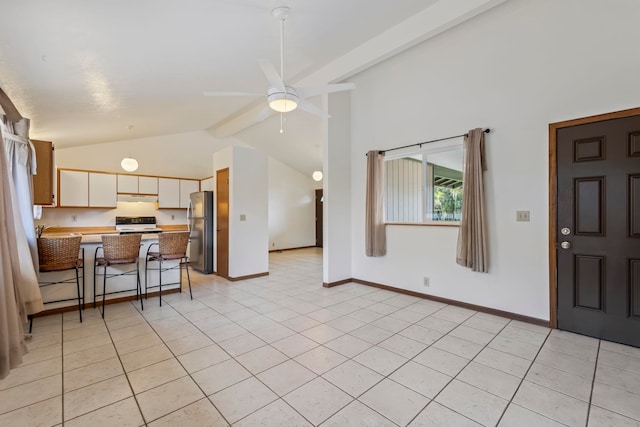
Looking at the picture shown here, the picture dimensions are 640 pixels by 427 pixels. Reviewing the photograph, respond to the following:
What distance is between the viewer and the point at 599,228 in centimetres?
285

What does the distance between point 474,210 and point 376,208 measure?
148 cm

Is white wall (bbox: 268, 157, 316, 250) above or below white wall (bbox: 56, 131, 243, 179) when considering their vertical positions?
below

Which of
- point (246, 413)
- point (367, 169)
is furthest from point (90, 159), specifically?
point (246, 413)

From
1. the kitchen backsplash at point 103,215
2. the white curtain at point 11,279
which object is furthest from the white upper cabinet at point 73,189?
the white curtain at point 11,279

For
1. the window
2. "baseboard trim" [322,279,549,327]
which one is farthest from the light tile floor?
the window

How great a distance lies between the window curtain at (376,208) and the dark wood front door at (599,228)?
2.18 metres

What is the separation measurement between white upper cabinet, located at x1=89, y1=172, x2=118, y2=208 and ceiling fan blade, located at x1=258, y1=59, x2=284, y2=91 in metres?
5.99

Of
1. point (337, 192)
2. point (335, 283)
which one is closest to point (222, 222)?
point (337, 192)

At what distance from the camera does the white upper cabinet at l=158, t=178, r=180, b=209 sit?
748 centimetres

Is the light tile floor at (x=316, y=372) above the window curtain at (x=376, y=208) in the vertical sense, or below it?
below

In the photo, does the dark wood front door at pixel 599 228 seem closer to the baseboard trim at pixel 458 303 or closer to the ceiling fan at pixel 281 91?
the baseboard trim at pixel 458 303

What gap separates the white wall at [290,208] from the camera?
9.36 meters

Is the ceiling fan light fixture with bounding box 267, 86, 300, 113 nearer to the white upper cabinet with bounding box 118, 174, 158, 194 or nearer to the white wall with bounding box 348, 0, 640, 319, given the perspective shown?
the white wall with bounding box 348, 0, 640, 319

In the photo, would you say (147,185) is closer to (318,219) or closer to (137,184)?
(137,184)
